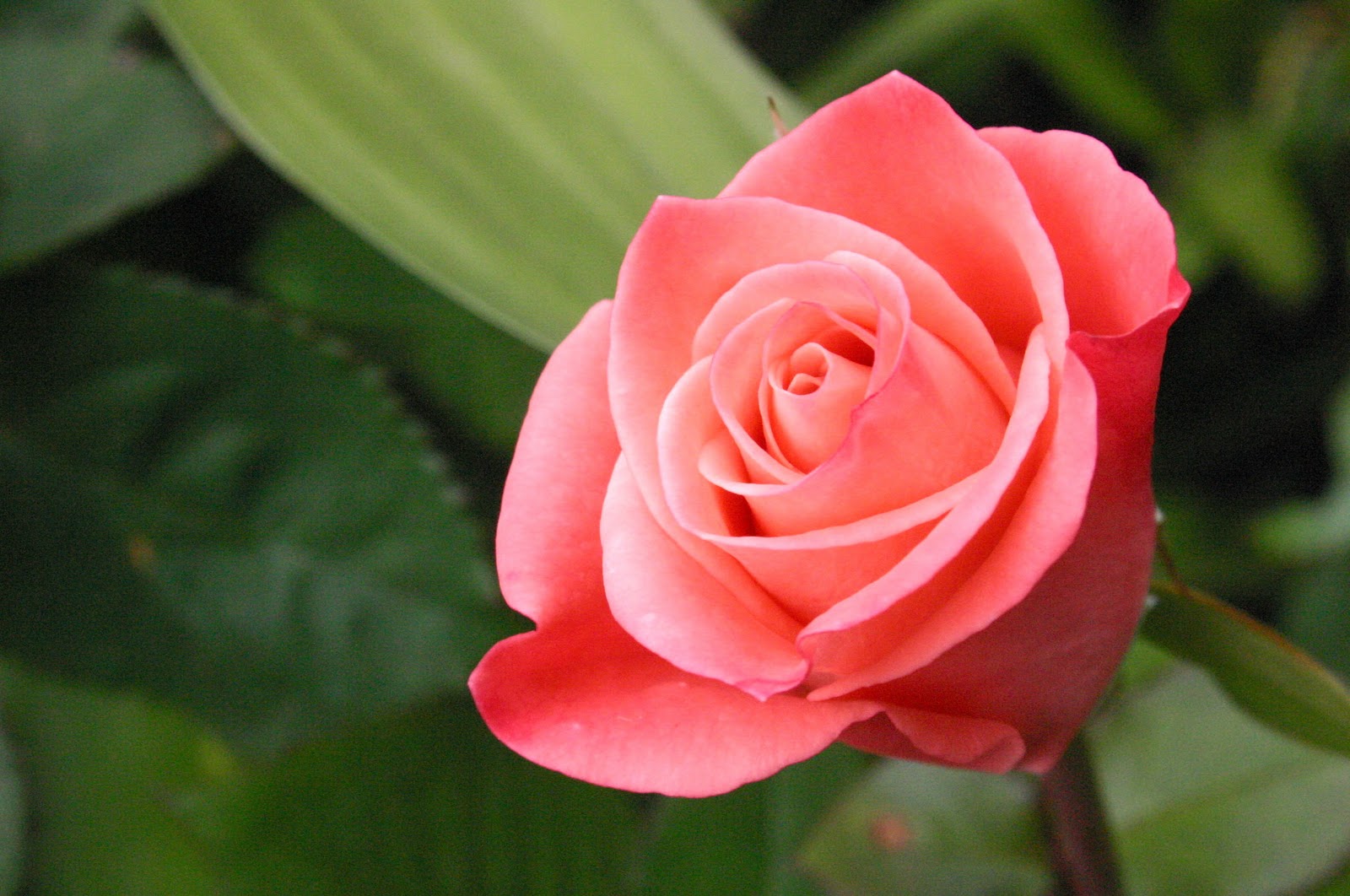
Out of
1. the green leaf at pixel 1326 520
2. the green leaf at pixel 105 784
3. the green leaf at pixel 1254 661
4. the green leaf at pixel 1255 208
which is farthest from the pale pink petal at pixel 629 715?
the green leaf at pixel 1255 208

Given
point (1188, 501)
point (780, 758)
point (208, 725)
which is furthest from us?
point (1188, 501)

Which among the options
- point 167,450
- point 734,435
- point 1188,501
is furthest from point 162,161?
point 1188,501

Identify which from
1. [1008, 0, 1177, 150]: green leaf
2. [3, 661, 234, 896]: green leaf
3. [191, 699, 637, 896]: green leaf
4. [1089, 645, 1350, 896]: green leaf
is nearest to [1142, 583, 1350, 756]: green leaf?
[1089, 645, 1350, 896]: green leaf

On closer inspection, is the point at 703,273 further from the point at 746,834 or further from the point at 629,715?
the point at 746,834

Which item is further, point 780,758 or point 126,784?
point 126,784

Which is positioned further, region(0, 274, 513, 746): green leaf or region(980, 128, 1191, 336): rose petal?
region(0, 274, 513, 746): green leaf

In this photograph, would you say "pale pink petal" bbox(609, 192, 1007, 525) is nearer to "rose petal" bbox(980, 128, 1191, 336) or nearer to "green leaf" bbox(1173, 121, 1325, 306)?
"rose petal" bbox(980, 128, 1191, 336)

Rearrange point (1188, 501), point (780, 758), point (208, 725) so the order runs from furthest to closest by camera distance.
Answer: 1. point (1188, 501)
2. point (208, 725)
3. point (780, 758)

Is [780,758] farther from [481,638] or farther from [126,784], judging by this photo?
[126,784]
